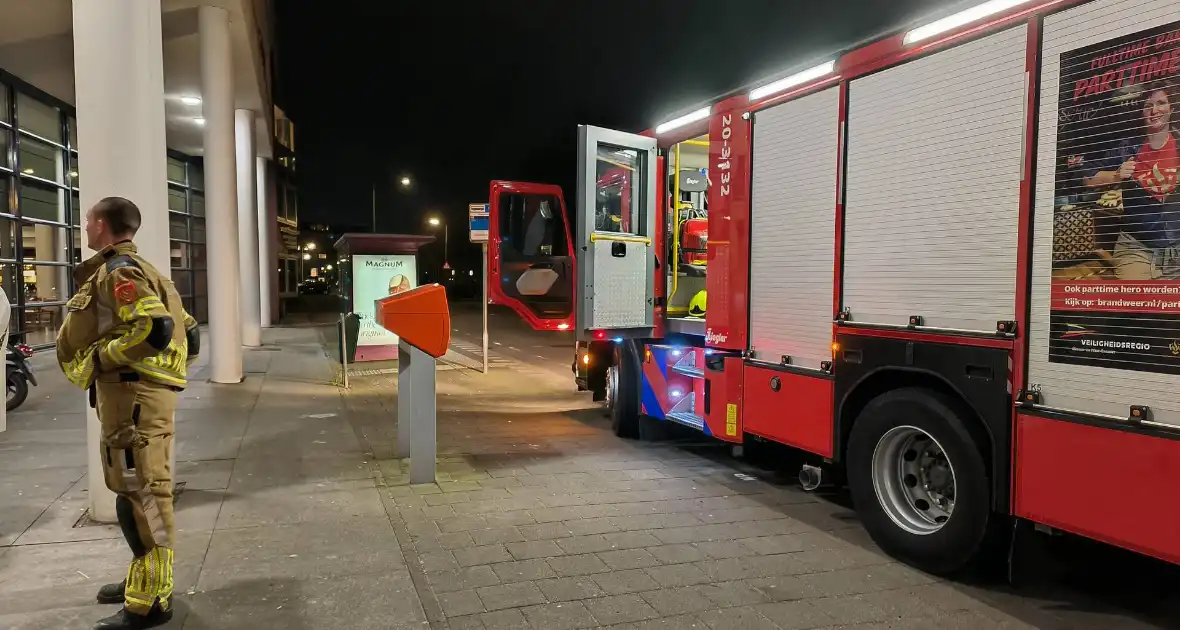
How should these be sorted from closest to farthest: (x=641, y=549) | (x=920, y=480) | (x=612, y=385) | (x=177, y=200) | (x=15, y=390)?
(x=920, y=480) → (x=641, y=549) → (x=612, y=385) → (x=15, y=390) → (x=177, y=200)

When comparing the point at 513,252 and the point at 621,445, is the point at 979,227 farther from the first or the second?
the point at 513,252

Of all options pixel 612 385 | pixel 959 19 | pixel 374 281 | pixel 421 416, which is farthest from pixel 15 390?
pixel 959 19

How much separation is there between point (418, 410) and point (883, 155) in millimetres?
3836

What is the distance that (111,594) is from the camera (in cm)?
368

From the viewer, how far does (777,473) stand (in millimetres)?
6473

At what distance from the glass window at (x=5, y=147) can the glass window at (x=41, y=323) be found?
2.65m

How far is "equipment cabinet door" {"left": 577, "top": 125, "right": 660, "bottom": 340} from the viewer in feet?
22.0

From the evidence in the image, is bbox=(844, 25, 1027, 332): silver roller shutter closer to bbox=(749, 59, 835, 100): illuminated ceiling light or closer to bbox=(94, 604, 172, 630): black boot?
bbox=(749, 59, 835, 100): illuminated ceiling light

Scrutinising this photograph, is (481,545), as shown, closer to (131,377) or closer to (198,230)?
(131,377)

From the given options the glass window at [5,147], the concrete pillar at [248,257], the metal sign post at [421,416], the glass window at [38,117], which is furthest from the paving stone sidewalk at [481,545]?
the concrete pillar at [248,257]

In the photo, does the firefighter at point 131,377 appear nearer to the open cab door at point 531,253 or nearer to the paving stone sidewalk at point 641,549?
the paving stone sidewalk at point 641,549

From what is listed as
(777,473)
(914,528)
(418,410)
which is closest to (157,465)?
(418,410)

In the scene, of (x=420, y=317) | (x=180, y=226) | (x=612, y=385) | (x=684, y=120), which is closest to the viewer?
(x=420, y=317)

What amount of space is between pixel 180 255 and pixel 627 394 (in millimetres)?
19231
